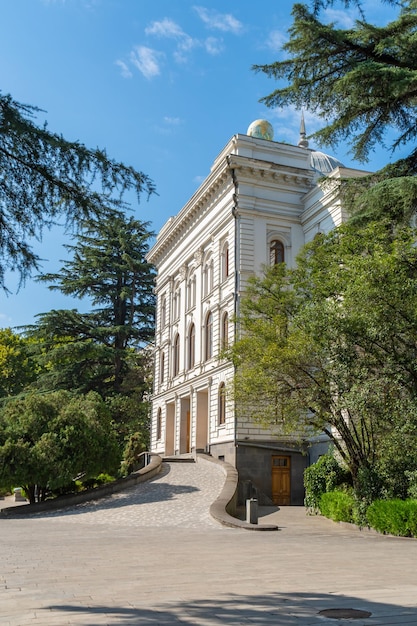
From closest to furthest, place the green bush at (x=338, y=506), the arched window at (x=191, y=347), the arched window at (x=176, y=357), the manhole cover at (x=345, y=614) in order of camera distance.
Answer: the manhole cover at (x=345, y=614), the green bush at (x=338, y=506), the arched window at (x=191, y=347), the arched window at (x=176, y=357)

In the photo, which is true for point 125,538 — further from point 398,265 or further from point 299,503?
point 299,503

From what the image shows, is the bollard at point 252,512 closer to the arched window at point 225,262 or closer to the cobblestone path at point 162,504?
the cobblestone path at point 162,504

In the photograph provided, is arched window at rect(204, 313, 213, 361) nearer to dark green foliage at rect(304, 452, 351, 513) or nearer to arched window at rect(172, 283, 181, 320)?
arched window at rect(172, 283, 181, 320)

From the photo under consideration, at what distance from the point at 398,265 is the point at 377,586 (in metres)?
10.6

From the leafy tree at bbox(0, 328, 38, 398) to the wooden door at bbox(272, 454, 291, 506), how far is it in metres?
31.4

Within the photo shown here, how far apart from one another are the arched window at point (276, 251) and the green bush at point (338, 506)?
14507mm

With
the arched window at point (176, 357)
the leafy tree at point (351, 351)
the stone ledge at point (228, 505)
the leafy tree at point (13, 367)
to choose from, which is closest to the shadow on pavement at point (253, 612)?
the leafy tree at point (351, 351)

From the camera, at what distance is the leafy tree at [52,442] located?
23.6 metres

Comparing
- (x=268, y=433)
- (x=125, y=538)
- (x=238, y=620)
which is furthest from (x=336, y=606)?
(x=268, y=433)

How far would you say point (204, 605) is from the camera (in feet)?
21.3

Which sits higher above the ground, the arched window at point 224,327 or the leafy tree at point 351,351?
the arched window at point 224,327

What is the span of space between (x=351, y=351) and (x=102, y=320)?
103 ft

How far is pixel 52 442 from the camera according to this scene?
24.0 metres

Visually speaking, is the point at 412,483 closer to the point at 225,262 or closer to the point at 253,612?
the point at 253,612
